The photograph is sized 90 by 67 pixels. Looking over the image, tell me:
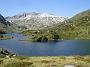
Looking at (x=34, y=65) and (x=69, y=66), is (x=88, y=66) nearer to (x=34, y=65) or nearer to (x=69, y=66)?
(x=69, y=66)

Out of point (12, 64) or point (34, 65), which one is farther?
point (34, 65)

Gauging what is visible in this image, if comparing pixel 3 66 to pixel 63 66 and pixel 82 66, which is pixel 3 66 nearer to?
pixel 63 66

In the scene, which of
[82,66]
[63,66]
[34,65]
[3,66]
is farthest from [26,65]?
[82,66]

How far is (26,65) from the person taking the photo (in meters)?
49.9

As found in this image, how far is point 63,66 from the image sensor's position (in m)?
49.0

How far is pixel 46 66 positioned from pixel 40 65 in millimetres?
2582

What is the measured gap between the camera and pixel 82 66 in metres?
49.6

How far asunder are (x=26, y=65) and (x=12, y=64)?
12.4ft

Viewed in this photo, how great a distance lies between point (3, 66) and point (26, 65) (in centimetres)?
515

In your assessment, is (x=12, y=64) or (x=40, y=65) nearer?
(x=12, y=64)

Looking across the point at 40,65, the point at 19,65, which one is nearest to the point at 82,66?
the point at 40,65

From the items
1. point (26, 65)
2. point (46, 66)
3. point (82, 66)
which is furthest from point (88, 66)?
point (26, 65)

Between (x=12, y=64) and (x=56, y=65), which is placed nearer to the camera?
(x=12, y=64)

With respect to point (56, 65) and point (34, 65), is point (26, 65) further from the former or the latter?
point (56, 65)
